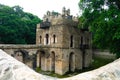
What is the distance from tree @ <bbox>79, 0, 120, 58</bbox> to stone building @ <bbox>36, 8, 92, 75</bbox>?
836 centimetres

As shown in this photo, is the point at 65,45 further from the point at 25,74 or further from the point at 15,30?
the point at 25,74

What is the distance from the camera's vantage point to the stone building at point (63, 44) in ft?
102

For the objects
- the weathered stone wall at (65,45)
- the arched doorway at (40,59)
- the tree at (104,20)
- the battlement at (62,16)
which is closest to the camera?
the tree at (104,20)

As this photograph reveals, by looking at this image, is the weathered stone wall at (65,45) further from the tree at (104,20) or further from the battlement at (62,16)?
the tree at (104,20)

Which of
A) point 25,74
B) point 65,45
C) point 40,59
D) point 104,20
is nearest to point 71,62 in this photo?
point 65,45

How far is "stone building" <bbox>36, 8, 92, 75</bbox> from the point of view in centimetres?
3119

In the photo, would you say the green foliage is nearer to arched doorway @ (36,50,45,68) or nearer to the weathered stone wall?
arched doorway @ (36,50,45,68)

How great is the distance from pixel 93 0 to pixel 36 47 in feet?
44.5

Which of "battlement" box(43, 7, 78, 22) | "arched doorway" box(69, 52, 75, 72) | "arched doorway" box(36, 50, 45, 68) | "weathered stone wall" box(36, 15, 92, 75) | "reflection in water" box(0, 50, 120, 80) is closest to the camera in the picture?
"reflection in water" box(0, 50, 120, 80)

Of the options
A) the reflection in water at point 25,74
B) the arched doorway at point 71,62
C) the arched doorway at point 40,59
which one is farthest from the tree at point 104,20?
the reflection in water at point 25,74

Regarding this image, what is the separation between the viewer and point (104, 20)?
20062 mm

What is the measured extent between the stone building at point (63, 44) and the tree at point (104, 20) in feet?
27.4

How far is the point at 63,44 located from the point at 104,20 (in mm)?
11767

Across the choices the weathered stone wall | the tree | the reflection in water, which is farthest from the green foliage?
the reflection in water
